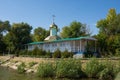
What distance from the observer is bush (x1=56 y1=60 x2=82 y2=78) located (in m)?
23.4

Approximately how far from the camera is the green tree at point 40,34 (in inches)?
2761

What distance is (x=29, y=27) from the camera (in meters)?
65.1

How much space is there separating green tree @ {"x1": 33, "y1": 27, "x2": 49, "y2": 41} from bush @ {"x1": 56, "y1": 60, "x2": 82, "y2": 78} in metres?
45.9

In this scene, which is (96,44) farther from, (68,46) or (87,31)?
(87,31)

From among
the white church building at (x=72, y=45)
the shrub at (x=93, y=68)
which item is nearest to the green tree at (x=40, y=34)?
the white church building at (x=72, y=45)

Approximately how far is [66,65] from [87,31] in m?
39.2

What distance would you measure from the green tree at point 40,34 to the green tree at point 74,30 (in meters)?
10.7

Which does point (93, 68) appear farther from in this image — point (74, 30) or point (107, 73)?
point (74, 30)

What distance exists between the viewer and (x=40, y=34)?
73062 mm

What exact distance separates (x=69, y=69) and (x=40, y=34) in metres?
50.3

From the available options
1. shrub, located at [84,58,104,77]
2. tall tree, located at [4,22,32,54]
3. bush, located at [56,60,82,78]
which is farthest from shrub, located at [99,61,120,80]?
tall tree, located at [4,22,32,54]

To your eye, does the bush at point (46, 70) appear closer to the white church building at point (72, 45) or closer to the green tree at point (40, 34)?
the white church building at point (72, 45)

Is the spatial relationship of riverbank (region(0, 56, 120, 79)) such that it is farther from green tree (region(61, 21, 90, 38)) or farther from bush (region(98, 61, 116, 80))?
green tree (region(61, 21, 90, 38))

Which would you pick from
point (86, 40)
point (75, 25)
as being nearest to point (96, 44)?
point (86, 40)
